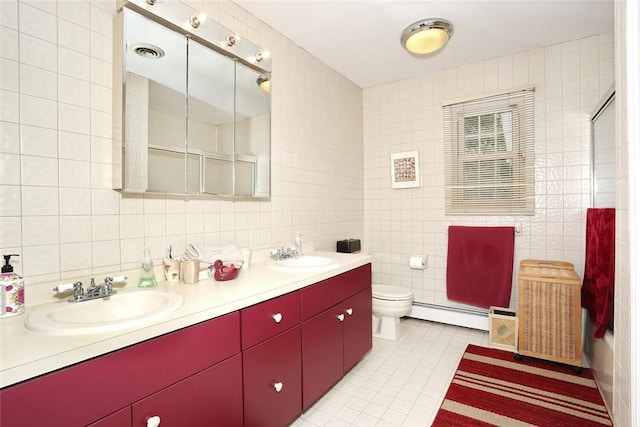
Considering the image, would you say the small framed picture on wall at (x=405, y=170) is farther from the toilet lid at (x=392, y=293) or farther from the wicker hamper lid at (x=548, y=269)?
the wicker hamper lid at (x=548, y=269)

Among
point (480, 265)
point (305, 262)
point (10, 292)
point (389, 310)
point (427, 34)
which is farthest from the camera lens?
point (480, 265)

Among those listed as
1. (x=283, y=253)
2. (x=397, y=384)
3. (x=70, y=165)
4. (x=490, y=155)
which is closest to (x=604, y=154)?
(x=490, y=155)

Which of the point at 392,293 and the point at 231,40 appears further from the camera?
the point at 392,293

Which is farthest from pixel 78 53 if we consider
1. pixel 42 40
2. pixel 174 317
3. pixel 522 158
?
pixel 522 158

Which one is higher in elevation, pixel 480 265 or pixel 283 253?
pixel 283 253

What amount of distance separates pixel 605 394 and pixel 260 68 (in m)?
2.92

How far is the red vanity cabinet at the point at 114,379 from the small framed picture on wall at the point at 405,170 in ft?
8.14

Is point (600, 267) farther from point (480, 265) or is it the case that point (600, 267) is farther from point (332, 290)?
point (332, 290)

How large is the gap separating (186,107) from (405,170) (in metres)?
2.23

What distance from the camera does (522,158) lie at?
2727 mm

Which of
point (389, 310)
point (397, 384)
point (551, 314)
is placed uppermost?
point (551, 314)

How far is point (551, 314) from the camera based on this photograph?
2.22 metres

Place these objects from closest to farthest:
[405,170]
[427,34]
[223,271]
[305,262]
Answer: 1. [223,271]
2. [305,262]
3. [427,34]
4. [405,170]

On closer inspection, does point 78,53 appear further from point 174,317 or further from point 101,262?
point 174,317
